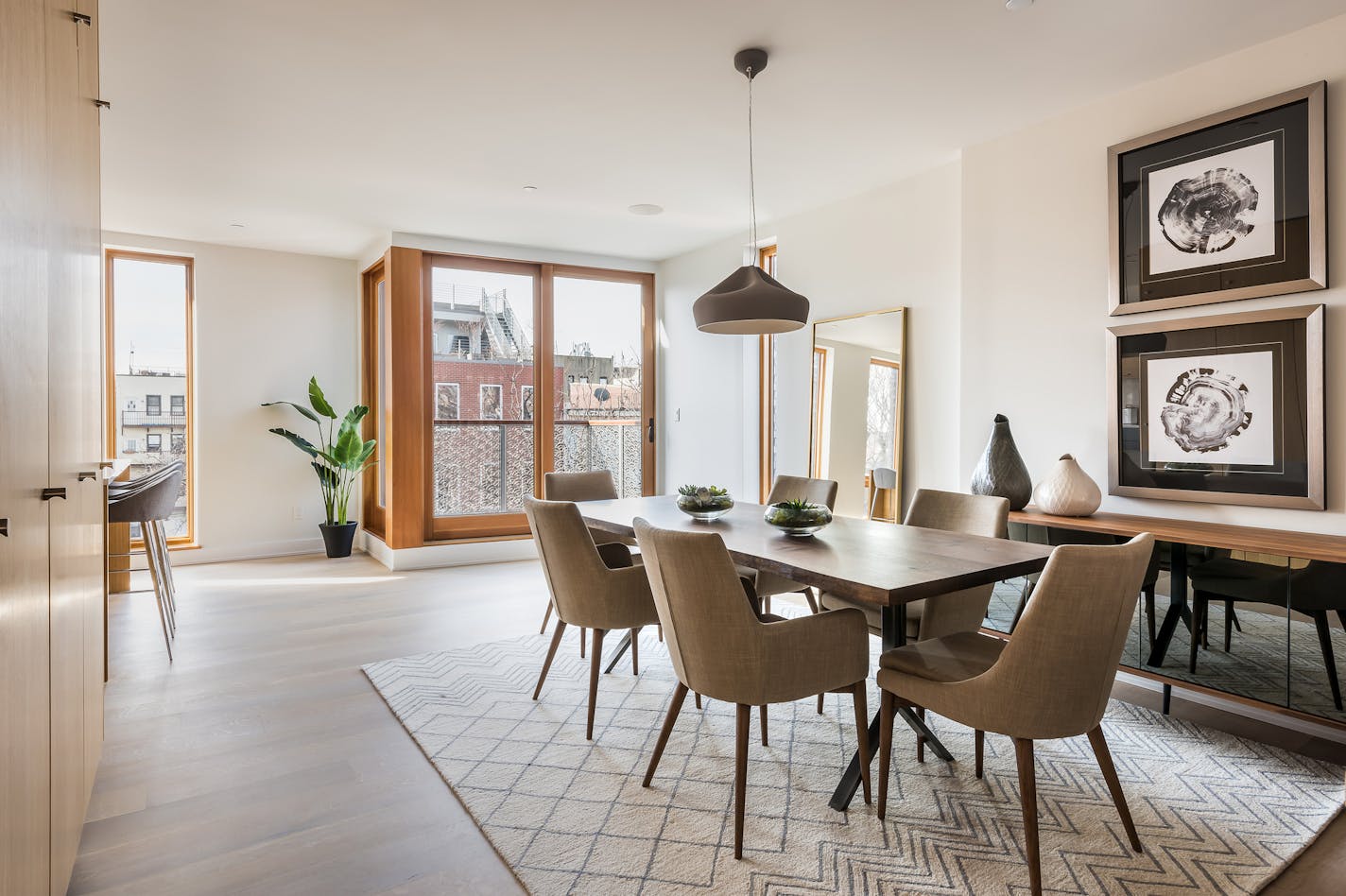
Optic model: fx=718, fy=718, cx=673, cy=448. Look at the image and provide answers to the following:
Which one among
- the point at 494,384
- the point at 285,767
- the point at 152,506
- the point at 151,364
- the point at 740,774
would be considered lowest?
the point at 285,767

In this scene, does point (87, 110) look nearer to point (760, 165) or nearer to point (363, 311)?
point (760, 165)

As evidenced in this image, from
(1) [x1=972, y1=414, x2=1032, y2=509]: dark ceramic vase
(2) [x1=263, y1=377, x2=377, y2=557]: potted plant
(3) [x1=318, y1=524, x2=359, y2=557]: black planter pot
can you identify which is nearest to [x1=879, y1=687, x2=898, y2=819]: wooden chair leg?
(1) [x1=972, y1=414, x2=1032, y2=509]: dark ceramic vase

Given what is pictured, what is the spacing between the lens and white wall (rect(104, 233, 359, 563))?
5910 mm

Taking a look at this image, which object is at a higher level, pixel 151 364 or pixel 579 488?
pixel 151 364

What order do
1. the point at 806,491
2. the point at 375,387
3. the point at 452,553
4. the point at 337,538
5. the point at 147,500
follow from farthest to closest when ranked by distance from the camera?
the point at 375,387 → the point at 337,538 → the point at 452,553 → the point at 806,491 → the point at 147,500

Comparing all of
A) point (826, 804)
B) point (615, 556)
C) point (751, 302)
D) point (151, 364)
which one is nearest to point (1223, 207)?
point (751, 302)

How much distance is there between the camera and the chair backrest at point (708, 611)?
191cm

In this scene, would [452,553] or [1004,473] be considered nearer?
[1004,473]

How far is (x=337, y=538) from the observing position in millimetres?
6137

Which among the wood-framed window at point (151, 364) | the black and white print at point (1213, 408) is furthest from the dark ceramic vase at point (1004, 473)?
the wood-framed window at point (151, 364)

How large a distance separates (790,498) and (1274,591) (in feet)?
6.34

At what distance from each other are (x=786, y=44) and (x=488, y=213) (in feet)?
9.49

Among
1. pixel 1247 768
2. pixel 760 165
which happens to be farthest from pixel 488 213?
pixel 1247 768

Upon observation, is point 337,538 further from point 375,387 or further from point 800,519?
point 800,519
